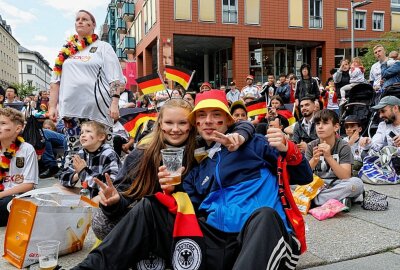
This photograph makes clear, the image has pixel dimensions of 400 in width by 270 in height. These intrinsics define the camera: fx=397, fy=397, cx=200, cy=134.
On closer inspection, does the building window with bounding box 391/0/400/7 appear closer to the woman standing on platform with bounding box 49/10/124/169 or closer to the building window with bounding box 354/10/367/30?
the building window with bounding box 354/10/367/30

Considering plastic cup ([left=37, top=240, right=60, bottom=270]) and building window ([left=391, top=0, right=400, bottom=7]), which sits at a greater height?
building window ([left=391, top=0, right=400, bottom=7])

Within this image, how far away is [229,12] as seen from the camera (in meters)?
26.3

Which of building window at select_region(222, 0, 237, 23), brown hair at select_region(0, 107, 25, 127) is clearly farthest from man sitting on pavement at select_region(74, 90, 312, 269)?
building window at select_region(222, 0, 237, 23)

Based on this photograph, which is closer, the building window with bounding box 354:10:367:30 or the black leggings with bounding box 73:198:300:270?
the black leggings with bounding box 73:198:300:270

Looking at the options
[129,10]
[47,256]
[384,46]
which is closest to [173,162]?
[47,256]

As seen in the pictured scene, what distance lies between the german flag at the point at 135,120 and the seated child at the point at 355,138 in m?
3.21

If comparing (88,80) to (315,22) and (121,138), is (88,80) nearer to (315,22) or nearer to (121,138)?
(121,138)

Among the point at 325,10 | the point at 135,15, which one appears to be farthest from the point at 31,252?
the point at 135,15

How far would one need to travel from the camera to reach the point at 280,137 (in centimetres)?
251

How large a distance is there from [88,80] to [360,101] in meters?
5.50

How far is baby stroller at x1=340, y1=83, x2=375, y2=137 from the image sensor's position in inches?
296

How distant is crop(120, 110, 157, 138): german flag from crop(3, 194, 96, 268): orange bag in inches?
128

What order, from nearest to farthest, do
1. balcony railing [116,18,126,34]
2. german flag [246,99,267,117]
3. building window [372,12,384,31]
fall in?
german flag [246,99,267,117] → building window [372,12,384,31] → balcony railing [116,18,126,34]

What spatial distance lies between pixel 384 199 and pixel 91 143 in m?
3.26
